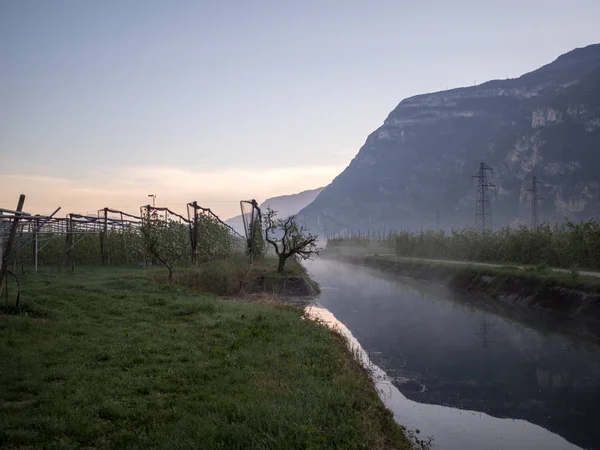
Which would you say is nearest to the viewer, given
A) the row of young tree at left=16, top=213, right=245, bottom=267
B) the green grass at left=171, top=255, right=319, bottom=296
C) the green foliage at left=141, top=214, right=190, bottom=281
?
the green foliage at left=141, top=214, right=190, bottom=281

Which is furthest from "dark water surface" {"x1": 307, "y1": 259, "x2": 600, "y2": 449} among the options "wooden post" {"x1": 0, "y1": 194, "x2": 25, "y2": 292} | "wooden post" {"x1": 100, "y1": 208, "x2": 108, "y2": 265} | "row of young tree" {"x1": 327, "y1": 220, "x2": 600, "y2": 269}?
"wooden post" {"x1": 100, "y1": 208, "x2": 108, "y2": 265}

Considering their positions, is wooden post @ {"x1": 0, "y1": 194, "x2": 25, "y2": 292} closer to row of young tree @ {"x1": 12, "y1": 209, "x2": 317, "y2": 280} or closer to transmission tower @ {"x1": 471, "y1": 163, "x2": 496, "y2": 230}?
row of young tree @ {"x1": 12, "y1": 209, "x2": 317, "y2": 280}

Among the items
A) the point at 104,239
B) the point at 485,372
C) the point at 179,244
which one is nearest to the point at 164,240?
the point at 179,244

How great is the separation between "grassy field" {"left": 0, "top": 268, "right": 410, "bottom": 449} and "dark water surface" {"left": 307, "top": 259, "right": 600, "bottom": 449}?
2.23 m

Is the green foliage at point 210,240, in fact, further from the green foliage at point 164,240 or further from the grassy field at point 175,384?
the grassy field at point 175,384

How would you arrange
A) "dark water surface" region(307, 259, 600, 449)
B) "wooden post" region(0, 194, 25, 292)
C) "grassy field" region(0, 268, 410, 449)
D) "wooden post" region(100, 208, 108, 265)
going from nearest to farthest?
"grassy field" region(0, 268, 410, 449), "dark water surface" region(307, 259, 600, 449), "wooden post" region(0, 194, 25, 292), "wooden post" region(100, 208, 108, 265)

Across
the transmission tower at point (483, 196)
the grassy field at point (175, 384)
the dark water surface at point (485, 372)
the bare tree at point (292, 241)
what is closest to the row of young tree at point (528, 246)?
the transmission tower at point (483, 196)

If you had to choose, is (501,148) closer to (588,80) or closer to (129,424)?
(588,80)

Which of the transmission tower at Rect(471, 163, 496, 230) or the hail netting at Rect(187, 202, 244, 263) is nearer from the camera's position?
the hail netting at Rect(187, 202, 244, 263)

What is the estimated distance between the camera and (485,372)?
15812 millimetres

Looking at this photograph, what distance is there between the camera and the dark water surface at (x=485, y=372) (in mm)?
11336

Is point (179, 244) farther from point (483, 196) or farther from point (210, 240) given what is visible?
point (483, 196)

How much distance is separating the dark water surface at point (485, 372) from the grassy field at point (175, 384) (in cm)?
223

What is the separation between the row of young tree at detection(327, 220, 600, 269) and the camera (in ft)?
101
